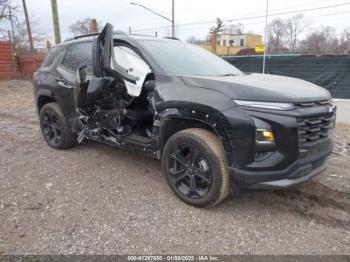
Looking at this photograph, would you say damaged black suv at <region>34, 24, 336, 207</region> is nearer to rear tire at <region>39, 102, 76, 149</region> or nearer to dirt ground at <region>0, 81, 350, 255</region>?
rear tire at <region>39, 102, 76, 149</region>

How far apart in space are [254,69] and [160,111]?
379 inches

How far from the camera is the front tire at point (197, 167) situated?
3.11 m

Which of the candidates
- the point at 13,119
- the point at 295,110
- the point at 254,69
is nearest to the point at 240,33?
the point at 254,69

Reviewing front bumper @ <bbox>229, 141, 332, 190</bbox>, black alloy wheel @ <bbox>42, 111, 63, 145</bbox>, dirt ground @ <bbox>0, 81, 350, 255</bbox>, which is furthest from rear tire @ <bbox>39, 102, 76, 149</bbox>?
front bumper @ <bbox>229, 141, 332, 190</bbox>

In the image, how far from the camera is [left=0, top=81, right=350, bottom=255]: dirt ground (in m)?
2.79

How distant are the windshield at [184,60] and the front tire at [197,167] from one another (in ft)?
2.83

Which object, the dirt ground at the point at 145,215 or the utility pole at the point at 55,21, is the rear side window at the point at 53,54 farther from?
the utility pole at the point at 55,21

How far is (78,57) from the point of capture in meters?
4.88

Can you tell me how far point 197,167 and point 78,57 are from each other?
2.79 m

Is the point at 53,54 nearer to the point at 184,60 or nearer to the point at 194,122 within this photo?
the point at 184,60

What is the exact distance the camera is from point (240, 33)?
65.5 m

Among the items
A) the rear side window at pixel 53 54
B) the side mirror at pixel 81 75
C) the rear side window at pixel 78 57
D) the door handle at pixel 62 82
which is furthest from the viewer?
the rear side window at pixel 53 54

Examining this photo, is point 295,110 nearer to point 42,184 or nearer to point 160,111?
point 160,111

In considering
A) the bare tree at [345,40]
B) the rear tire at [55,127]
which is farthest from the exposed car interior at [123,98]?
the bare tree at [345,40]
